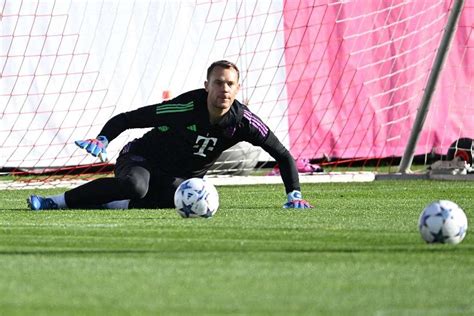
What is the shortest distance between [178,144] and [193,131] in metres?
0.24

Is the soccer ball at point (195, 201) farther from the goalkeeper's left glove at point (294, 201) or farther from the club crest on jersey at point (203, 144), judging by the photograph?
the goalkeeper's left glove at point (294, 201)

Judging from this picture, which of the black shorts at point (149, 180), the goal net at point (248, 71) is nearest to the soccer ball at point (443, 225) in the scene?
the black shorts at point (149, 180)

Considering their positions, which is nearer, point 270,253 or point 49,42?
point 270,253

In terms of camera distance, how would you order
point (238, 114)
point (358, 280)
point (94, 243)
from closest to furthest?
1. point (358, 280)
2. point (94, 243)
3. point (238, 114)

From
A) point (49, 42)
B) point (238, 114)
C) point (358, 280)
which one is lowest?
point (358, 280)

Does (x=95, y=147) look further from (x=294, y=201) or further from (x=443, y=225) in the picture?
(x=443, y=225)

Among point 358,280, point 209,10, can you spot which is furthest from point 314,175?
point 358,280

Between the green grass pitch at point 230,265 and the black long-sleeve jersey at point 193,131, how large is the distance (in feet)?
1.79

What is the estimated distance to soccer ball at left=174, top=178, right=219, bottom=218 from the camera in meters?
8.90

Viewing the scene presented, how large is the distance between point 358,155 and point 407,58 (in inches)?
60.3

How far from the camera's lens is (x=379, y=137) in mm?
18172

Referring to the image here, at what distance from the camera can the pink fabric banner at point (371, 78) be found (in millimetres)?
17312

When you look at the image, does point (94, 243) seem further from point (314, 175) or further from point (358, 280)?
point (314, 175)

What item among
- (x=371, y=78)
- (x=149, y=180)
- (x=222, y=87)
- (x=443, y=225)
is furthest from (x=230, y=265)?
(x=371, y=78)
